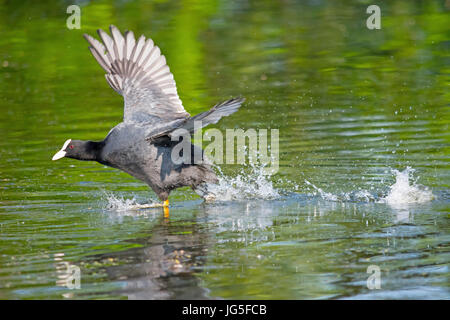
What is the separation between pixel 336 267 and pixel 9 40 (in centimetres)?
1506

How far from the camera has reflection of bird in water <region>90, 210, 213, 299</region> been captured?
16.6ft

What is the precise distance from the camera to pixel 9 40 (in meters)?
18.9

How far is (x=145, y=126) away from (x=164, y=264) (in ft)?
7.44

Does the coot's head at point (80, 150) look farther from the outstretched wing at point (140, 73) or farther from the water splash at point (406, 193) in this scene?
the water splash at point (406, 193)

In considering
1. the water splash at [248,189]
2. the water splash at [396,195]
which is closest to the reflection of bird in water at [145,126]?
the water splash at [248,189]

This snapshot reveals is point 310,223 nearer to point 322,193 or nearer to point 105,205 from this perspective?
point 322,193

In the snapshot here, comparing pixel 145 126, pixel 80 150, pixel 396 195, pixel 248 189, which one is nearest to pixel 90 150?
pixel 80 150

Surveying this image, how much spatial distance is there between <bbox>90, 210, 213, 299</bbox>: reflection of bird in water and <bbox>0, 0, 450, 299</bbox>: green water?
17 mm

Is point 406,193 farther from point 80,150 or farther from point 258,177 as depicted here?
point 80,150

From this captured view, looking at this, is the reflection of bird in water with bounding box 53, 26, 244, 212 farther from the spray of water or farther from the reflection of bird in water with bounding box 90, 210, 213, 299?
the reflection of bird in water with bounding box 90, 210, 213, 299

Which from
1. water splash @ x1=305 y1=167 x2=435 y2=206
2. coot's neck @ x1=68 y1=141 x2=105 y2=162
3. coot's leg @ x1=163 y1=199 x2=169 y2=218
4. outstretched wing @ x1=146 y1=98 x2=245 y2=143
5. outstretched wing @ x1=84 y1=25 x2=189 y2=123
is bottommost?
coot's leg @ x1=163 y1=199 x2=169 y2=218

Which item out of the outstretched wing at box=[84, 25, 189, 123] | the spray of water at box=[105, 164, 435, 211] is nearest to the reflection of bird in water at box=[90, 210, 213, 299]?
the spray of water at box=[105, 164, 435, 211]
